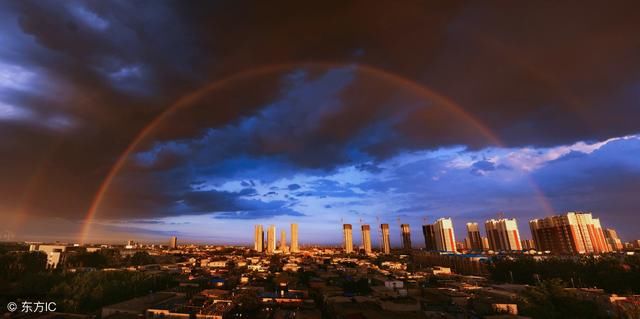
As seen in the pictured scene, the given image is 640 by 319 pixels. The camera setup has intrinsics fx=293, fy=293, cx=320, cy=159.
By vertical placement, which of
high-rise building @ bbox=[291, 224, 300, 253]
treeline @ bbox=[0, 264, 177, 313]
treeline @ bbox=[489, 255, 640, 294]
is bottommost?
treeline @ bbox=[489, 255, 640, 294]

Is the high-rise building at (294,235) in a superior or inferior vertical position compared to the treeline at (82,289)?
superior

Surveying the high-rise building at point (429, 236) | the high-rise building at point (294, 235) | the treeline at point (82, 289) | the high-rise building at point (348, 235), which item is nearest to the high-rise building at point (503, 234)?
the high-rise building at point (429, 236)

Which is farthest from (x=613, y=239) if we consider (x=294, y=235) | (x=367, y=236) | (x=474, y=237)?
(x=294, y=235)

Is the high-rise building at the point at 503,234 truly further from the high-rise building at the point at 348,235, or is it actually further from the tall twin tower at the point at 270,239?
the tall twin tower at the point at 270,239

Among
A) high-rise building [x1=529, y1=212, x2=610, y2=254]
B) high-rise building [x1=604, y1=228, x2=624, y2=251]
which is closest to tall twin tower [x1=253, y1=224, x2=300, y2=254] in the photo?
high-rise building [x1=529, y1=212, x2=610, y2=254]

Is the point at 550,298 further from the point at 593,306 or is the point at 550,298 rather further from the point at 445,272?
the point at 445,272

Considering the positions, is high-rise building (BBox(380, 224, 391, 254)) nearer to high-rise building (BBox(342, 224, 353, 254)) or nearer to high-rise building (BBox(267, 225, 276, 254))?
high-rise building (BBox(342, 224, 353, 254))

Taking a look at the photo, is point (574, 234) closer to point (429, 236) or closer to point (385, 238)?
point (429, 236)
